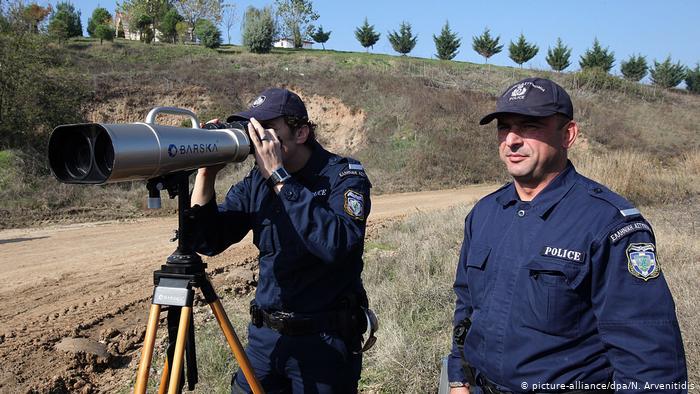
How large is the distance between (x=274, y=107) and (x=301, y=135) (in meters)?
0.19

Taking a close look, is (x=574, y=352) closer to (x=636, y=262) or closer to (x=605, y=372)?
(x=605, y=372)

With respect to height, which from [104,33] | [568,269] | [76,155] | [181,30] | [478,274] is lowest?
[478,274]

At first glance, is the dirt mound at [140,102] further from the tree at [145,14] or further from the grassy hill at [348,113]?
the tree at [145,14]

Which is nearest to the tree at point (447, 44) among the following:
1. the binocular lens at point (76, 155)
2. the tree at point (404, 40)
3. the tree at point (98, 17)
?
the tree at point (404, 40)

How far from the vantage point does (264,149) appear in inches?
83.7

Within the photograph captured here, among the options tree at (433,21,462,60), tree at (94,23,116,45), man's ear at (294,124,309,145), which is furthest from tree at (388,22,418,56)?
man's ear at (294,124,309,145)

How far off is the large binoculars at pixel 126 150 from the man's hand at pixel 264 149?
0.14m

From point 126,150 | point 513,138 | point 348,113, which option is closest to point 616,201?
point 513,138

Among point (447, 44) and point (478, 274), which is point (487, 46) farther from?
Result: point (478, 274)

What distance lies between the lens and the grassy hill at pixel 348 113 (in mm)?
13141

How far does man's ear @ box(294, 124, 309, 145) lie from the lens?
8.10 feet

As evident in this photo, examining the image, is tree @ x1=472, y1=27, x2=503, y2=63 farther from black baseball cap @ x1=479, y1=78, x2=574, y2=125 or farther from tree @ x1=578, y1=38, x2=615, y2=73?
black baseball cap @ x1=479, y1=78, x2=574, y2=125

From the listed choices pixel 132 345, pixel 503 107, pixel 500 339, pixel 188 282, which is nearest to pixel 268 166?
pixel 188 282

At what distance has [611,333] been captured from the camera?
1617mm
